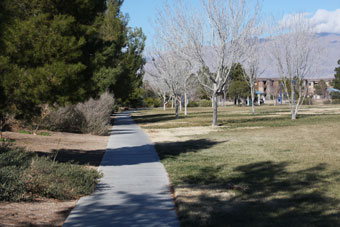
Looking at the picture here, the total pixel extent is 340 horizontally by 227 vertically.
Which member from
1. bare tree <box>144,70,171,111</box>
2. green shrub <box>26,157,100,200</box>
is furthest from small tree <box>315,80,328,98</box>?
green shrub <box>26,157,100,200</box>

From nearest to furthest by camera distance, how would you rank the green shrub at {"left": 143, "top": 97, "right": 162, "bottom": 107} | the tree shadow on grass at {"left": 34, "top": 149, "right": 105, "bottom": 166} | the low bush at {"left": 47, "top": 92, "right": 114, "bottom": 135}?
the tree shadow on grass at {"left": 34, "top": 149, "right": 105, "bottom": 166} < the low bush at {"left": 47, "top": 92, "right": 114, "bottom": 135} < the green shrub at {"left": 143, "top": 97, "right": 162, "bottom": 107}

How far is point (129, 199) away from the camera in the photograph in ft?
27.3

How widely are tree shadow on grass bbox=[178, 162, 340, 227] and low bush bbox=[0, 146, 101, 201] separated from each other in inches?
87.7

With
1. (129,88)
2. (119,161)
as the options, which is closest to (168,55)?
(129,88)

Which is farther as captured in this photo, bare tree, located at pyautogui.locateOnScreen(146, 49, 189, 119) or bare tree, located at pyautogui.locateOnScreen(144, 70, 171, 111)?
bare tree, located at pyautogui.locateOnScreen(144, 70, 171, 111)

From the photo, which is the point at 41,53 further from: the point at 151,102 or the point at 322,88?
the point at 322,88

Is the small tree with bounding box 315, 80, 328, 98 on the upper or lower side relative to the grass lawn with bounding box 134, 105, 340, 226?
upper

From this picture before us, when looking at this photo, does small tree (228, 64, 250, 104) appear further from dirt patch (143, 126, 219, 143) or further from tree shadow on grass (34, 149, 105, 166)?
tree shadow on grass (34, 149, 105, 166)

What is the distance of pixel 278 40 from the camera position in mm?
42219

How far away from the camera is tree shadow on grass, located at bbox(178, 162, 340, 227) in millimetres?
6781

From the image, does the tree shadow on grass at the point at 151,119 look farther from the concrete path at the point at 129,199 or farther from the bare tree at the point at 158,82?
the concrete path at the point at 129,199

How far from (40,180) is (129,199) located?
175 cm

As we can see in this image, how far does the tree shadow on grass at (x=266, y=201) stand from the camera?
6.78m

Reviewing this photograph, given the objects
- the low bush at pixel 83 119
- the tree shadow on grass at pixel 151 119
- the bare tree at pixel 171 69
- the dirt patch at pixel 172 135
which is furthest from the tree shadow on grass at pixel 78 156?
the bare tree at pixel 171 69
